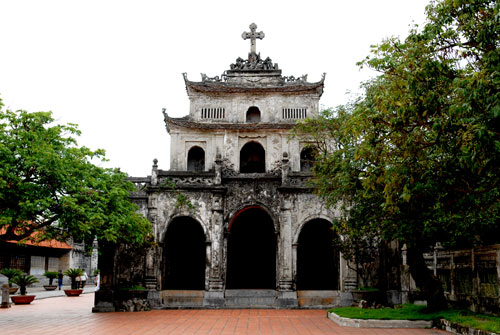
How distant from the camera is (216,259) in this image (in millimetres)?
19969

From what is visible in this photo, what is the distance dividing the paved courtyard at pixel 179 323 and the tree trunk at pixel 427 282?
181cm

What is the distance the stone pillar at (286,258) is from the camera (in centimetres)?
1930

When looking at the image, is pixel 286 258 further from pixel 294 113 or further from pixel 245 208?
pixel 294 113

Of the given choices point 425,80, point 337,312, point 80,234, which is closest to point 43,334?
point 80,234

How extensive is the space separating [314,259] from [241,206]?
530cm

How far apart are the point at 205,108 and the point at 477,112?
63.7ft

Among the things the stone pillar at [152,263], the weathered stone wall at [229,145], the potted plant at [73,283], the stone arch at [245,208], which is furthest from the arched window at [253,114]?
the potted plant at [73,283]

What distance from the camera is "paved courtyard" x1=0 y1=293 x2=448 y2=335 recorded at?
11930mm

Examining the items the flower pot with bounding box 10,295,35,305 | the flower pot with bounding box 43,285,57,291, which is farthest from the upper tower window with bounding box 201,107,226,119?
the flower pot with bounding box 43,285,57,291

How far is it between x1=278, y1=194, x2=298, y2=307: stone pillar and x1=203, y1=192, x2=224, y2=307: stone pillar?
244cm

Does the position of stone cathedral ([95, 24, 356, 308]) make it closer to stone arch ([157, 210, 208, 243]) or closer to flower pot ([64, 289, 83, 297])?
stone arch ([157, 210, 208, 243])

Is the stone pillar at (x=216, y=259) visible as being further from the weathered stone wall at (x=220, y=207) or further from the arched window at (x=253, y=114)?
the arched window at (x=253, y=114)

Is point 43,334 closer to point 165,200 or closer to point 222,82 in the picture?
point 165,200

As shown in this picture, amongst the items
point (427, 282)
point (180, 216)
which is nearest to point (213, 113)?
point (180, 216)
